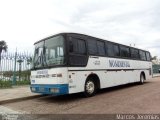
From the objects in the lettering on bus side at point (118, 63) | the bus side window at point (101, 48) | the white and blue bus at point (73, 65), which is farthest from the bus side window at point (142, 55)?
the bus side window at point (101, 48)

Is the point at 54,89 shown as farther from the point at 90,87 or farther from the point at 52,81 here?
the point at 90,87

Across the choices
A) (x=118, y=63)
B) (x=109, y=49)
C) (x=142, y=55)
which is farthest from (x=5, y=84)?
(x=142, y=55)

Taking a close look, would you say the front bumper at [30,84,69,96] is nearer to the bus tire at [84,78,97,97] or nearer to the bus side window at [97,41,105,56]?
the bus tire at [84,78,97,97]

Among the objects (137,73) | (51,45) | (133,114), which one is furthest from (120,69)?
(133,114)

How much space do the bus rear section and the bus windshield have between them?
0.32 meters

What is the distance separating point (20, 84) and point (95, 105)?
8.76 m

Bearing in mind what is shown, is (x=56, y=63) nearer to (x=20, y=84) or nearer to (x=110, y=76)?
(x=110, y=76)

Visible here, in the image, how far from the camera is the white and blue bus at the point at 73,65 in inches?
328

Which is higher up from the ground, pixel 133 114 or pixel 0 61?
pixel 0 61

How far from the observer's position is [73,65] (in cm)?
860

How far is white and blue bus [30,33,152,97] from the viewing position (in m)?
8.32

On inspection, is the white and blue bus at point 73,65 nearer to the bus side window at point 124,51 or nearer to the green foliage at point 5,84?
the bus side window at point 124,51

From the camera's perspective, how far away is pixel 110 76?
446 inches

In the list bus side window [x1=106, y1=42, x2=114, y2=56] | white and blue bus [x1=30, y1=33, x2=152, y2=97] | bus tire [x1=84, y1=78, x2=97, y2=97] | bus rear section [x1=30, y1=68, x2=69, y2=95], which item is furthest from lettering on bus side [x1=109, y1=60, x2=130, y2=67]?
bus rear section [x1=30, y1=68, x2=69, y2=95]
